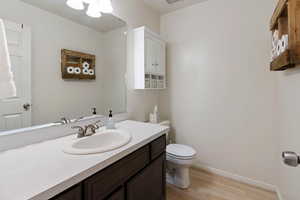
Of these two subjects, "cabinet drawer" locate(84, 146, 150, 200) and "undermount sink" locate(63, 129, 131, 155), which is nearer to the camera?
"cabinet drawer" locate(84, 146, 150, 200)

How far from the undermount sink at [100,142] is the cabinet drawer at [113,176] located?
11 centimetres

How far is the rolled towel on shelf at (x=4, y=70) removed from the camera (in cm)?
90

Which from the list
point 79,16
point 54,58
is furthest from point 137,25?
point 54,58

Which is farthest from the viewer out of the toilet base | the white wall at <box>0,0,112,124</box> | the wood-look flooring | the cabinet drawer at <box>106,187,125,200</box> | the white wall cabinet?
the white wall cabinet

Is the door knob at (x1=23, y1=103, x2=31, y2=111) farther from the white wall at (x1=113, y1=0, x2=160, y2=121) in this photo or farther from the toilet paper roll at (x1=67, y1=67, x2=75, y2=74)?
the white wall at (x1=113, y1=0, x2=160, y2=121)

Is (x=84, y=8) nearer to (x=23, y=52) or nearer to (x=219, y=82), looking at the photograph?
(x=23, y=52)

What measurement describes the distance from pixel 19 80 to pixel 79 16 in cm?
78

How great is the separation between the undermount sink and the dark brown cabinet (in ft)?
0.36

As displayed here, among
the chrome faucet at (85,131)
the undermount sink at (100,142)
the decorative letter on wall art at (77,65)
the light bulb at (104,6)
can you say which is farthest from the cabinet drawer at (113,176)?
the light bulb at (104,6)

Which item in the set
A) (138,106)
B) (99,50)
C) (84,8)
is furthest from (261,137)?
(84,8)

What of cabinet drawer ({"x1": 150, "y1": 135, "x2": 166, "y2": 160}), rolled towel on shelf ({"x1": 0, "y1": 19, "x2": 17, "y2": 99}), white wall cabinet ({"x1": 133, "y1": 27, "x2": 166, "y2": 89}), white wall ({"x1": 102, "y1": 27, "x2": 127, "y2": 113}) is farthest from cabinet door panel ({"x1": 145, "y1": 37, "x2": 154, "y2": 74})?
rolled towel on shelf ({"x1": 0, "y1": 19, "x2": 17, "y2": 99})

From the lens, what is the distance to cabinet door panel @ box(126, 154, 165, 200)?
102cm

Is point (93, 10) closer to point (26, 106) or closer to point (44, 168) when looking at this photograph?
point (26, 106)

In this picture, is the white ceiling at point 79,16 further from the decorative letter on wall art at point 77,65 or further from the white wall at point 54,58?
the decorative letter on wall art at point 77,65
